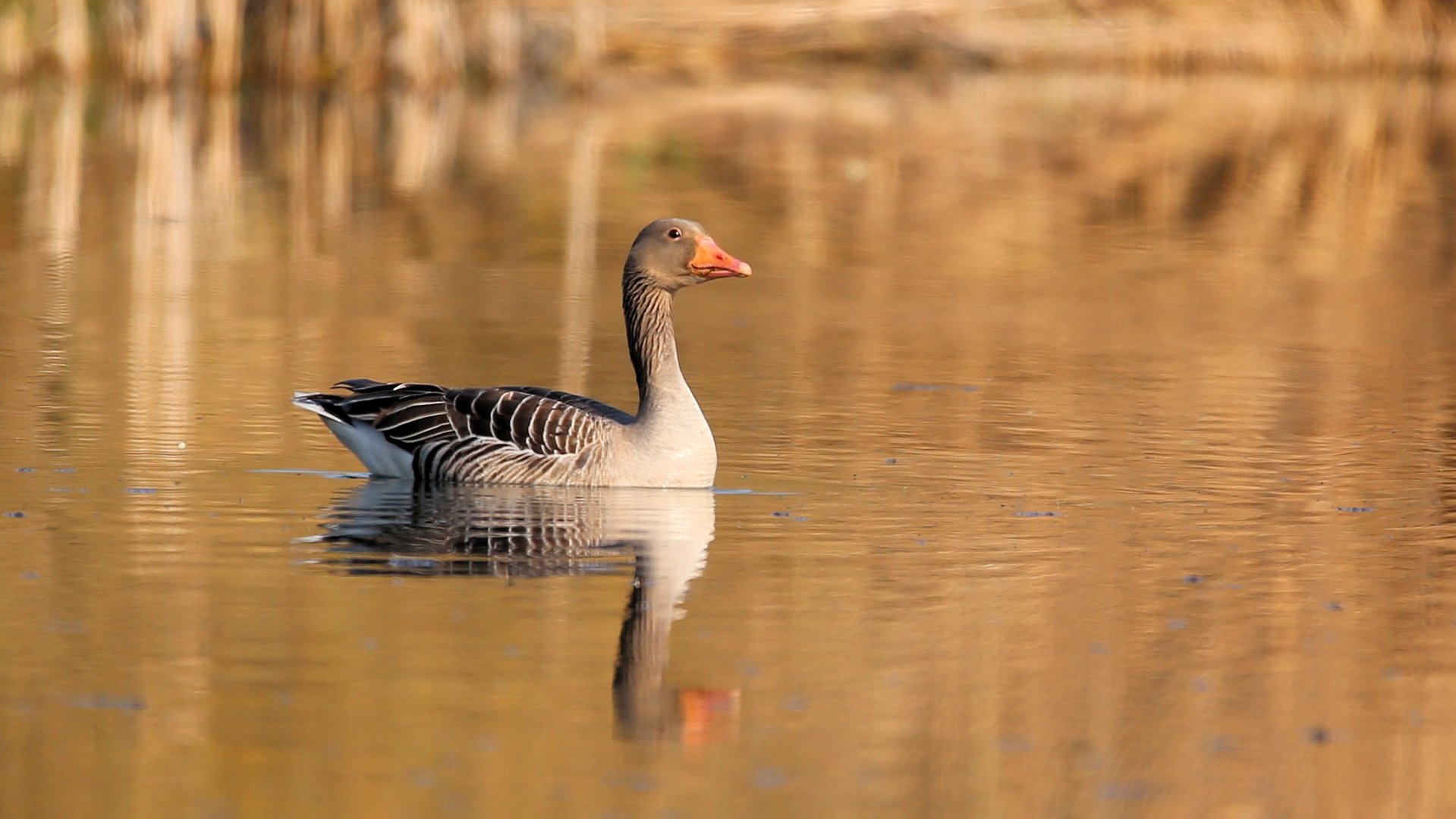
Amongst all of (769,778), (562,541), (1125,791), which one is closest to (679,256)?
(562,541)

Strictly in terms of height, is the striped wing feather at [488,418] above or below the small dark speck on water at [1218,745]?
above

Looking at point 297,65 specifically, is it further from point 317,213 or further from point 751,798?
point 751,798

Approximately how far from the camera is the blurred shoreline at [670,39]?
33.5 metres

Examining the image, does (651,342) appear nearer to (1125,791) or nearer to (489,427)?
(489,427)

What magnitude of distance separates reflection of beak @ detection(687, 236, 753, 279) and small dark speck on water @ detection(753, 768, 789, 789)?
4.82m

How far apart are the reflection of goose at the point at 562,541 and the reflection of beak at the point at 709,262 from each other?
1.12 metres

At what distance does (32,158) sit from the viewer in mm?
25688

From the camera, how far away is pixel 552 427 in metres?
10.2

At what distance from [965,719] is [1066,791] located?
1.98 feet

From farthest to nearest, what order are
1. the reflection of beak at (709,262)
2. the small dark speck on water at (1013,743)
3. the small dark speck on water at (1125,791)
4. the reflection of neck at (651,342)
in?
the reflection of beak at (709,262) < the reflection of neck at (651,342) < the small dark speck on water at (1013,743) < the small dark speck on water at (1125,791)

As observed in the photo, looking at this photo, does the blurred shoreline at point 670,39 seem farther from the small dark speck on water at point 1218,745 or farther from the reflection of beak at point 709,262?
the small dark speck on water at point 1218,745

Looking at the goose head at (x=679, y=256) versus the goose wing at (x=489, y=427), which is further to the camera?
the goose head at (x=679, y=256)

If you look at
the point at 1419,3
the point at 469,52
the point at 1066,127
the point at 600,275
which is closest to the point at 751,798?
the point at 600,275

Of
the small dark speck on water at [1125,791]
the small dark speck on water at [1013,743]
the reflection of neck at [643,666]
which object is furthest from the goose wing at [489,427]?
the small dark speck on water at [1125,791]
